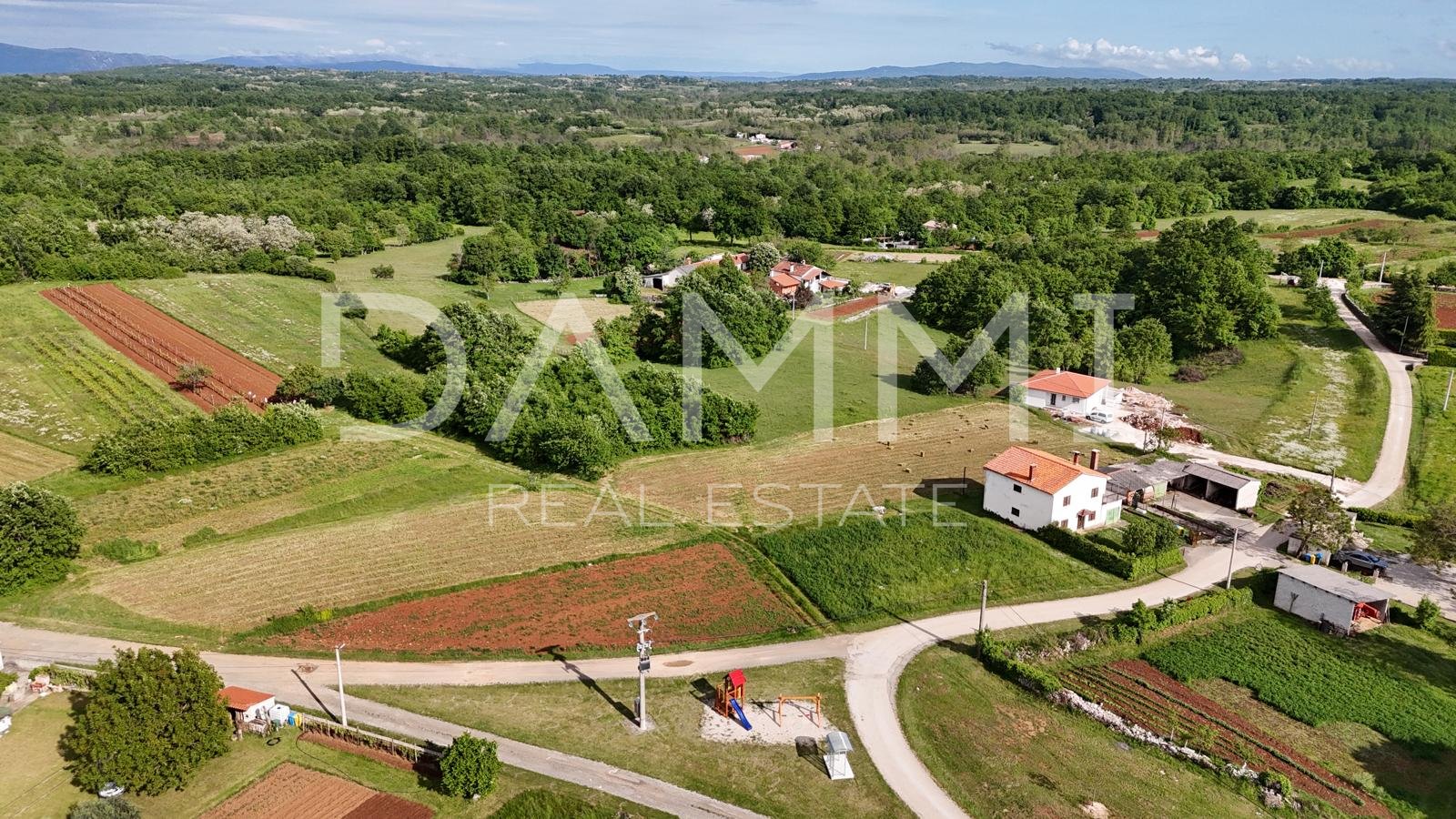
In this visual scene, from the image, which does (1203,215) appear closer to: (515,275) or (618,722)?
(515,275)

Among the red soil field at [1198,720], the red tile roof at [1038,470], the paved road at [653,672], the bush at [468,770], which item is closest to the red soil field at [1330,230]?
the red tile roof at [1038,470]

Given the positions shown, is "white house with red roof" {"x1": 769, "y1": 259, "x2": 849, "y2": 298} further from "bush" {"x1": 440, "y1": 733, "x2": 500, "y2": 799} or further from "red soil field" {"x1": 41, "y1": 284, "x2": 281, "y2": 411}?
"bush" {"x1": 440, "y1": 733, "x2": 500, "y2": 799}

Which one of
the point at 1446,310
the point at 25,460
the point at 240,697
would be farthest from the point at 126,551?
the point at 1446,310

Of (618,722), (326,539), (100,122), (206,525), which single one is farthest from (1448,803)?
(100,122)

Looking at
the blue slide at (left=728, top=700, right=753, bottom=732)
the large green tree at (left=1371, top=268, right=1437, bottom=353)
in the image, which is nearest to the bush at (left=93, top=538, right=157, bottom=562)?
the blue slide at (left=728, top=700, right=753, bottom=732)

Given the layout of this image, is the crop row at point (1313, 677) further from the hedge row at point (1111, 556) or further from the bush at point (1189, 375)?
the bush at point (1189, 375)

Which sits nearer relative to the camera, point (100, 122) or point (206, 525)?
point (206, 525)

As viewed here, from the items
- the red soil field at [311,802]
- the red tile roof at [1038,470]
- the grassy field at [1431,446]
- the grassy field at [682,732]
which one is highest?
the red tile roof at [1038,470]
